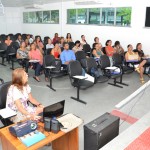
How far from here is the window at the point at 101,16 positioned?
24.8ft

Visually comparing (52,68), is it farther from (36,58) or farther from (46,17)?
(46,17)

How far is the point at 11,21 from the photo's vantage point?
13.4 m

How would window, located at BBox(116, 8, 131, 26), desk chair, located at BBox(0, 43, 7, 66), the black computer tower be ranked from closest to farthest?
the black computer tower, window, located at BBox(116, 8, 131, 26), desk chair, located at BBox(0, 43, 7, 66)

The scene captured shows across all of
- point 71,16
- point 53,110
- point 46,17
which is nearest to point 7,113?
point 53,110

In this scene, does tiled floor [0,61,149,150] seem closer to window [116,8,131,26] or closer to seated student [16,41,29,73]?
seated student [16,41,29,73]

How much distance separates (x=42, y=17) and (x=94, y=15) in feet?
13.1

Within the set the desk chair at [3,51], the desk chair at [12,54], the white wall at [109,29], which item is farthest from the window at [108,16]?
the desk chair at [3,51]

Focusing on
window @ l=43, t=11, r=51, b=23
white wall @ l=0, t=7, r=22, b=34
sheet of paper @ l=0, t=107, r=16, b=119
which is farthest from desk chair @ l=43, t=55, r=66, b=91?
white wall @ l=0, t=7, r=22, b=34

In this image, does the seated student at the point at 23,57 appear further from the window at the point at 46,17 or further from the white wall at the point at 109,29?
the window at the point at 46,17

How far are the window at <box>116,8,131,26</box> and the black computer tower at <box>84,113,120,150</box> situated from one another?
5629 millimetres

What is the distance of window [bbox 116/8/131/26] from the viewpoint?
7.42m

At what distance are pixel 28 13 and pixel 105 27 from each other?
257 inches

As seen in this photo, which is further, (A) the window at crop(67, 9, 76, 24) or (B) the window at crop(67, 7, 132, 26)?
(A) the window at crop(67, 9, 76, 24)

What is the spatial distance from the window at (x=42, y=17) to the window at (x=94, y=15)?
7.48ft
